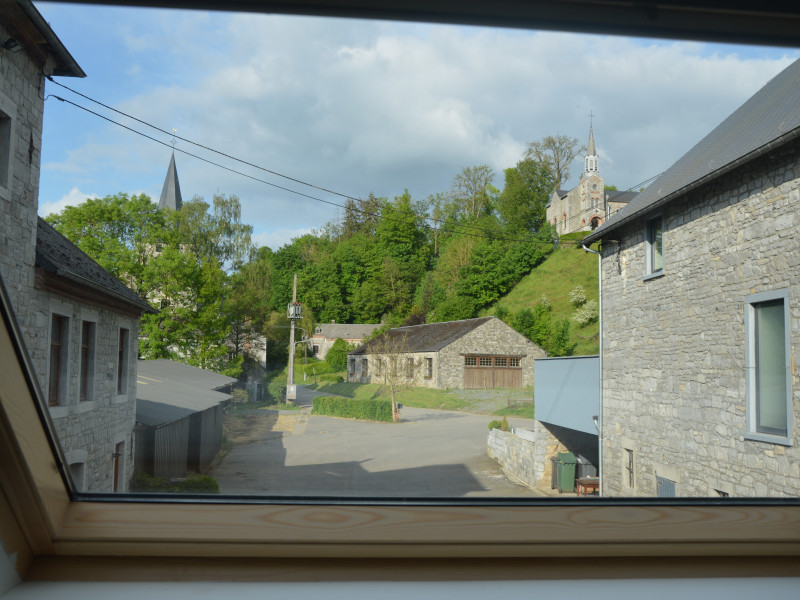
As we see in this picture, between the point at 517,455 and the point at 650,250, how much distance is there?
3.21 meters

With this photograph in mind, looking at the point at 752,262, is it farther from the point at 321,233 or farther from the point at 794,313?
the point at 321,233

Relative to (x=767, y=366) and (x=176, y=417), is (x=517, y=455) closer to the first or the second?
(x=176, y=417)

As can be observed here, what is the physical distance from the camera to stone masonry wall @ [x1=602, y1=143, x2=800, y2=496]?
2.16 meters

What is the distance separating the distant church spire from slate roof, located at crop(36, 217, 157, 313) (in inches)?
47.5

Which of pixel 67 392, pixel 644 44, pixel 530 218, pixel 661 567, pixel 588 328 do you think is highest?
pixel 644 44

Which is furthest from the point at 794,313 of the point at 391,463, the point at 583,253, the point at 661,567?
the point at 391,463

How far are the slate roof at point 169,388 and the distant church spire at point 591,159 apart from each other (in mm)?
1163

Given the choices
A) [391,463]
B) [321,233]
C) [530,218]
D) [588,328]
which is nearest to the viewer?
[321,233]

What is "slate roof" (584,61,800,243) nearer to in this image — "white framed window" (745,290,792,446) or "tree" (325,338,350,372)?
"white framed window" (745,290,792,446)

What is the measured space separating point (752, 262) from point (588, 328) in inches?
70.5

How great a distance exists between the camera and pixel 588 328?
4.10 m

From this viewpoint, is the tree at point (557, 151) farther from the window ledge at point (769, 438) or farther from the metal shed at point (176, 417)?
the window ledge at point (769, 438)

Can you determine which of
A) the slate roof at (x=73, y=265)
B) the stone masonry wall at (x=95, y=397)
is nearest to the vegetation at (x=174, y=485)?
the stone masonry wall at (x=95, y=397)

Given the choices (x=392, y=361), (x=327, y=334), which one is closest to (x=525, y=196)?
(x=327, y=334)
